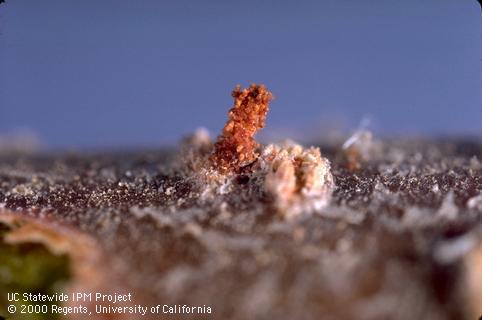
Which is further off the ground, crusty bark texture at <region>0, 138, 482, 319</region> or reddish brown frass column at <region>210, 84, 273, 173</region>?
reddish brown frass column at <region>210, 84, 273, 173</region>

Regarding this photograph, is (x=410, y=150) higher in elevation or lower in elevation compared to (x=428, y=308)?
higher

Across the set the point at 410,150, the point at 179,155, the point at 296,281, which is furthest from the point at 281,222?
the point at 410,150

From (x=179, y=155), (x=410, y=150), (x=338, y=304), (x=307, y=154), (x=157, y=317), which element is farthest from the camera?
(x=410, y=150)

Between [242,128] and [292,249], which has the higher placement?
[242,128]

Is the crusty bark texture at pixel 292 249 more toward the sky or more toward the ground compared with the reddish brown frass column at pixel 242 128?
more toward the ground

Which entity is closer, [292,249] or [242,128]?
[292,249]

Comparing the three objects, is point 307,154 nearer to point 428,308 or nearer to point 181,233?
point 181,233

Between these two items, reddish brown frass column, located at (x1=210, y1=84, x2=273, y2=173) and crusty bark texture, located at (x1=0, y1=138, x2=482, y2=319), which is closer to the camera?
crusty bark texture, located at (x1=0, y1=138, x2=482, y2=319)

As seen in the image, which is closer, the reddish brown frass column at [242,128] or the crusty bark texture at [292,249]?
the crusty bark texture at [292,249]
